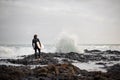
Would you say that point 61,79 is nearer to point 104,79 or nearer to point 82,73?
point 104,79

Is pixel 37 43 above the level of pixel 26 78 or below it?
above

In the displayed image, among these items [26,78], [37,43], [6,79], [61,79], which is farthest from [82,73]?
[37,43]

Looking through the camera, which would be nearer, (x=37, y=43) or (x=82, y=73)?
(x=82, y=73)

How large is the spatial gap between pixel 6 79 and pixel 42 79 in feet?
3.55

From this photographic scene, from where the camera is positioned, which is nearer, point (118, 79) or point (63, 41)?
point (118, 79)

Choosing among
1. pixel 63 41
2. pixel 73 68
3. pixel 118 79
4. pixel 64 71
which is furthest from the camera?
pixel 63 41

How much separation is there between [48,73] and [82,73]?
152 centimetres

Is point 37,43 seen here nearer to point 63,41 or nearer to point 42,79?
point 42,79

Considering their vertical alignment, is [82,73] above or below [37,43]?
below

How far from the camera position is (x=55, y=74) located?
8.31m

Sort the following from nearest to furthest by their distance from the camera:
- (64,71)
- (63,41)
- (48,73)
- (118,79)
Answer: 1. (118,79)
2. (48,73)
3. (64,71)
4. (63,41)

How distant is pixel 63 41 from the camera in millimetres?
29109

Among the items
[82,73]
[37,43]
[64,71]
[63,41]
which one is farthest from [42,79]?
[63,41]

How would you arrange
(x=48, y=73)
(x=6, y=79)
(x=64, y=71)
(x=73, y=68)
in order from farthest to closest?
1. (x=73, y=68)
2. (x=64, y=71)
3. (x=48, y=73)
4. (x=6, y=79)
